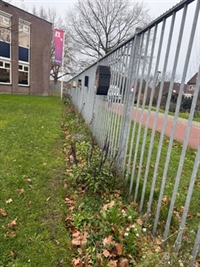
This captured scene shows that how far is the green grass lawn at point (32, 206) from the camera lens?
1.97 meters

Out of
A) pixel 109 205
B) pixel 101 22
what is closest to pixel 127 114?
pixel 109 205

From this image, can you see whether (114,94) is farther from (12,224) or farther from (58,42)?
(58,42)

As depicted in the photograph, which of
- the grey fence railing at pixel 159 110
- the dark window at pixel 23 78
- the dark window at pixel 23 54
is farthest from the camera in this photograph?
the dark window at pixel 23 78

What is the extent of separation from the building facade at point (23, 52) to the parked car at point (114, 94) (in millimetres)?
17242

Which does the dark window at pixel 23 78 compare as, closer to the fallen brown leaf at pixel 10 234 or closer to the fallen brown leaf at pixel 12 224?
the fallen brown leaf at pixel 12 224

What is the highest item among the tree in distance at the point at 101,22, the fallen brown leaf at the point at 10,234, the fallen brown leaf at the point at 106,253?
the tree in distance at the point at 101,22

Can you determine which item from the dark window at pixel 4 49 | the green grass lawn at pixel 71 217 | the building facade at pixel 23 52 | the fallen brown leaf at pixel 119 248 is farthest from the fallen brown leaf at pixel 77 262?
the dark window at pixel 4 49

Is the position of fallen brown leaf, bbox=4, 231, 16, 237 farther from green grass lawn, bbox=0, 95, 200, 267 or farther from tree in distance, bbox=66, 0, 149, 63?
tree in distance, bbox=66, 0, 149, 63

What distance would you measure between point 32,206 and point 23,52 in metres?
21.5

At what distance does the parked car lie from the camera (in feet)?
11.6

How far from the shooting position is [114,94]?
12.4ft

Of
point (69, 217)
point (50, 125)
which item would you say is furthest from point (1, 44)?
point (69, 217)

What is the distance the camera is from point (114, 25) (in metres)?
28.5

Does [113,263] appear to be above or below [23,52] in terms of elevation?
below
